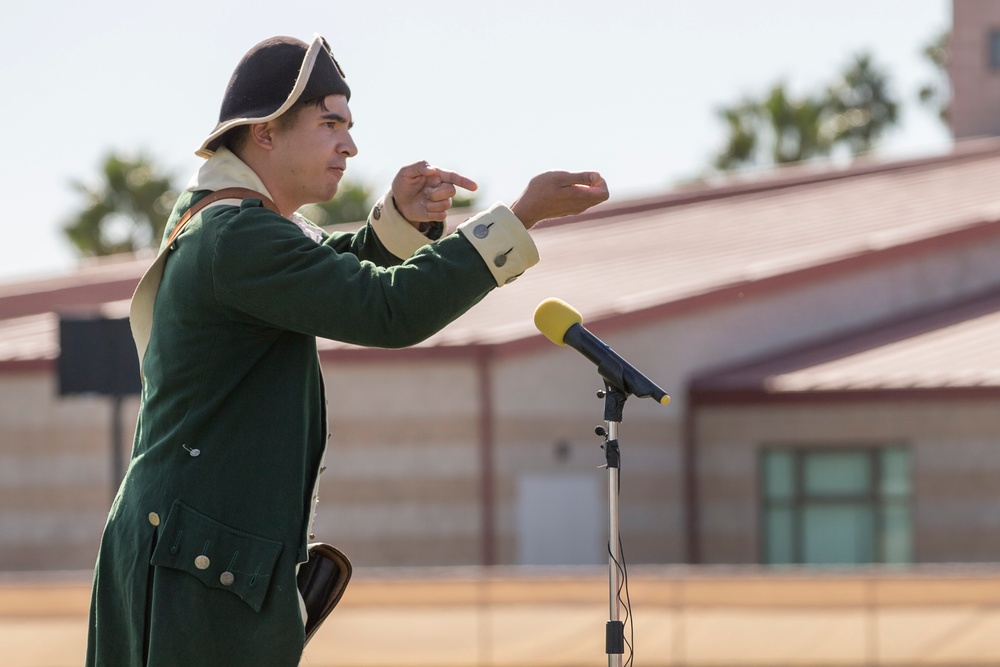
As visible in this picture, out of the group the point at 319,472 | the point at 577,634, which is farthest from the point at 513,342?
the point at 319,472

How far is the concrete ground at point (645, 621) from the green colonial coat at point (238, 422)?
7352 mm

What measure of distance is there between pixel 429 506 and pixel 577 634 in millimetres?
7231

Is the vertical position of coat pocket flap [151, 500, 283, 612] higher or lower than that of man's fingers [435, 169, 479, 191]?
lower

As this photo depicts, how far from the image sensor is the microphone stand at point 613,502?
320cm

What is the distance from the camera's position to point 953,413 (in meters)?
17.3

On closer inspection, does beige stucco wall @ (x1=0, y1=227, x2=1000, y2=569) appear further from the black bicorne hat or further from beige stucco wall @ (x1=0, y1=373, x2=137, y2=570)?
the black bicorne hat

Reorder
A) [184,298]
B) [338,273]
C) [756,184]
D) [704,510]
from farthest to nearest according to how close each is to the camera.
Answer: [756,184] < [704,510] < [184,298] < [338,273]

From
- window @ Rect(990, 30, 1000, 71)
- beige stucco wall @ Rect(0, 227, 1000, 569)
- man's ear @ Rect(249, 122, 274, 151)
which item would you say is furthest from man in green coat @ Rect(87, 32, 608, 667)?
window @ Rect(990, 30, 1000, 71)

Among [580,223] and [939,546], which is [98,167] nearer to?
[580,223]

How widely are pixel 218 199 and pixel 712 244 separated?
19.3 m

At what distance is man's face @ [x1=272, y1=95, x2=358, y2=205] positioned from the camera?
3.01 metres

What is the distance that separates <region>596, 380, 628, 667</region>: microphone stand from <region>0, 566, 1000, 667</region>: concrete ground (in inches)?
271

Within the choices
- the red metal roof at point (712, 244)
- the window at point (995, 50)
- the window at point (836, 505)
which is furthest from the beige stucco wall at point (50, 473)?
the window at point (995, 50)

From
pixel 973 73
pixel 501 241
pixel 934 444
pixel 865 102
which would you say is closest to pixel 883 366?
pixel 934 444
